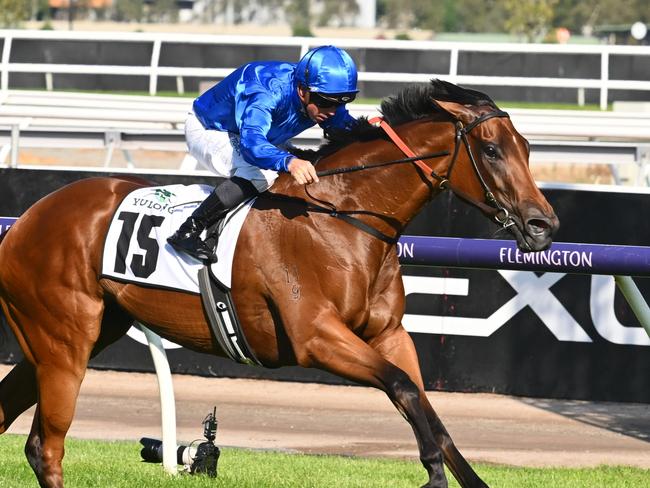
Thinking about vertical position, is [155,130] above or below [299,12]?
above

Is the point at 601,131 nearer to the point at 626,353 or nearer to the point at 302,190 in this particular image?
the point at 626,353

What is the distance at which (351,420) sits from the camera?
28.6ft

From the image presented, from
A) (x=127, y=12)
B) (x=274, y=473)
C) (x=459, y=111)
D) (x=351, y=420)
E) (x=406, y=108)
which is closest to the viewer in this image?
(x=459, y=111)

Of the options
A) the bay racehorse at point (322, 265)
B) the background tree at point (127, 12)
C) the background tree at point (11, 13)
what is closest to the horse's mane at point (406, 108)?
the bay racehorse at point (322, 265)

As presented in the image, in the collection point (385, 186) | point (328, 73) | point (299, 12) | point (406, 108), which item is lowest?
point (299, 12)

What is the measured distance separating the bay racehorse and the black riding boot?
0.10 meters

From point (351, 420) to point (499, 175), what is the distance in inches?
160

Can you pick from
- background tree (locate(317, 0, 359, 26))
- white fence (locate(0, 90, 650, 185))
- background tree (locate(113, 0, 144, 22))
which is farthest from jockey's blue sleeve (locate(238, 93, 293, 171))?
background tree (locate(317, 0, 359, 26))

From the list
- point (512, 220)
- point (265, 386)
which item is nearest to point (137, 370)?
point (265, 386)

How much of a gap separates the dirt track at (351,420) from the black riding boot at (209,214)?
8.83 ft

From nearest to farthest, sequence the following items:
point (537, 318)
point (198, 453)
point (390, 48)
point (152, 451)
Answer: point (198, 453) < point (152, 451) < point (537, 318) < point (390, 48)

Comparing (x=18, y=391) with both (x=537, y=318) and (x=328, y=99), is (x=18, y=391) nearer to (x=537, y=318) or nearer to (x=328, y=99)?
(x=328, y=99)

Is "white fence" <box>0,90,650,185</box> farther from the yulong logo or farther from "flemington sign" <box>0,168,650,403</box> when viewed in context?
the yulong logo

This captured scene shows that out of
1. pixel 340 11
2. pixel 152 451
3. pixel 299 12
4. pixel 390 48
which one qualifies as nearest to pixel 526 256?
pixel 152 451
